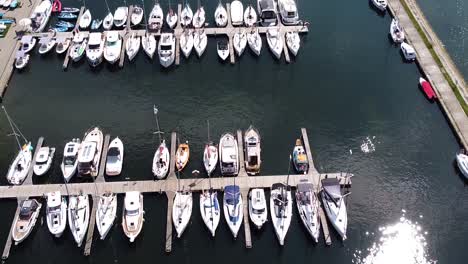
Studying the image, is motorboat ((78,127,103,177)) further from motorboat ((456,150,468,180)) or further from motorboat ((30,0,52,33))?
motorboat ((456,150,468,180))

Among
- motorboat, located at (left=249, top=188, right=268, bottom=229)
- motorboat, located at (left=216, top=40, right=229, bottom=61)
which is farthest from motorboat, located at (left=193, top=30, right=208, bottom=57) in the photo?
motorboat, located at (left=249, top=188, right=268, bottom=229)

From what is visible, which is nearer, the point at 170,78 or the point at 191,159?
the point at 191,159

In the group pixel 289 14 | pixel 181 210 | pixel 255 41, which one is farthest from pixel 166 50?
pixel 181 210

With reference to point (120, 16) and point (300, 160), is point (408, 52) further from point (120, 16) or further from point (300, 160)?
point (120, 16)

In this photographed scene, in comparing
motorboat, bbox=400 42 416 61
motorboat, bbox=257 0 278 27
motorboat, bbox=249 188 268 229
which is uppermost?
motorboat, bbox=257 0 278 27

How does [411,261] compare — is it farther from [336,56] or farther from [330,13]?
[330,13]

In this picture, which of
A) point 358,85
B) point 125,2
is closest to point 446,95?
point 358,85

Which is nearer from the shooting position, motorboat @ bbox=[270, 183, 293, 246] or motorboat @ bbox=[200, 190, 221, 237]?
motorboat @ bbox=[270, 183, 293, 246]
